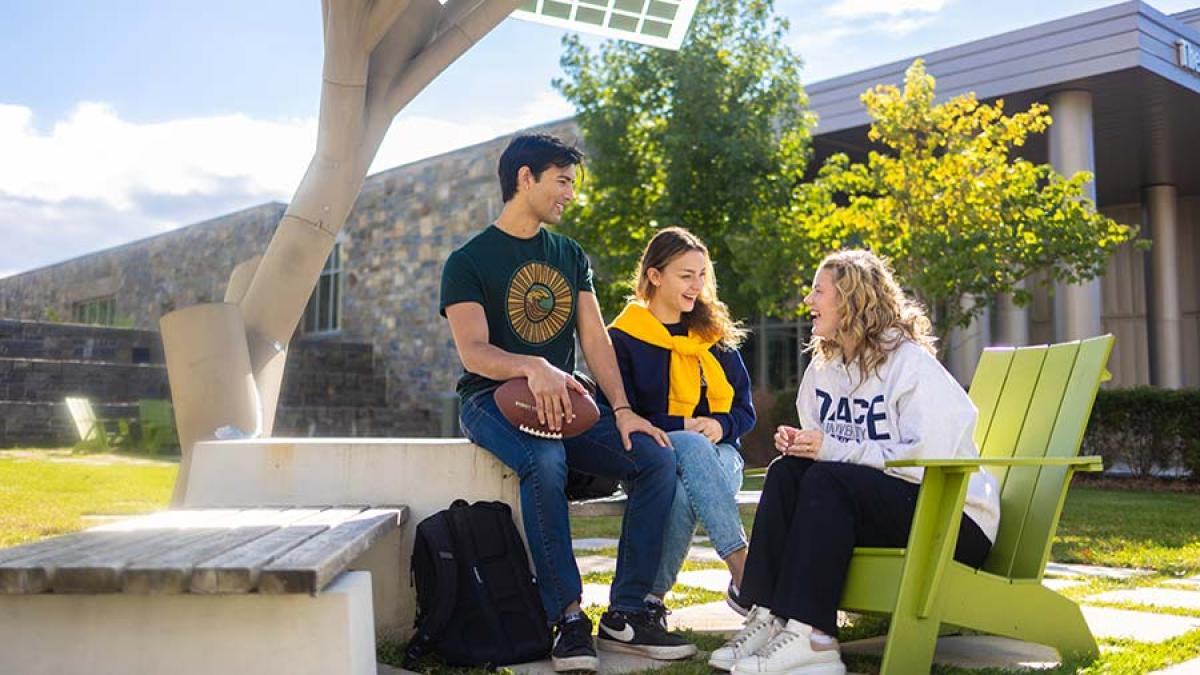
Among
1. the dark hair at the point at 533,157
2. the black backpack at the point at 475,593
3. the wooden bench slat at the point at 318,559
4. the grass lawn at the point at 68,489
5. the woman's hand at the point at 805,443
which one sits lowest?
the grass lawn at the point at 68,489

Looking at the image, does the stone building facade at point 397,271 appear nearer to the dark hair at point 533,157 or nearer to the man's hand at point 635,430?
the dark hair at point 533,157

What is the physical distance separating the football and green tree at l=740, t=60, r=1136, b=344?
9.17 metres

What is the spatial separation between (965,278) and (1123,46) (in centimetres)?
510

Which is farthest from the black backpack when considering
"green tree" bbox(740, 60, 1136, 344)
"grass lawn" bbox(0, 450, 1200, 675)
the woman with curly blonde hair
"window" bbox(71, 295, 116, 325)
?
"window" bbox(71, 295, 116, 325)

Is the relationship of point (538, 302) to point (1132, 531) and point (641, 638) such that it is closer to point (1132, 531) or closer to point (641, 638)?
point (641, 638)

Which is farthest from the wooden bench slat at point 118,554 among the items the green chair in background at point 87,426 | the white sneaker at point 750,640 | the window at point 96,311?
the window at point 96,311

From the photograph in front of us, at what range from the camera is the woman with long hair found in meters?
4.03

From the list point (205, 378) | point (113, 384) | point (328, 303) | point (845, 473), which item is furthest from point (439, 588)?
point (328, 303)

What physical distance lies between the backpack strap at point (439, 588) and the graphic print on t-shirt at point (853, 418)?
133cm

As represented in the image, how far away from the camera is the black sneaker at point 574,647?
335 cm

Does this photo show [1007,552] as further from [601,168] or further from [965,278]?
[601,168]

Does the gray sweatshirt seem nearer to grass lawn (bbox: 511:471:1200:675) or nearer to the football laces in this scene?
grass lawn (bbox: 511:471:1200:675)

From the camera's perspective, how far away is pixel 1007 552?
357 centimetres

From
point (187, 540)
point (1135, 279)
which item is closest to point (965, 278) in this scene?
point (187, 540)
